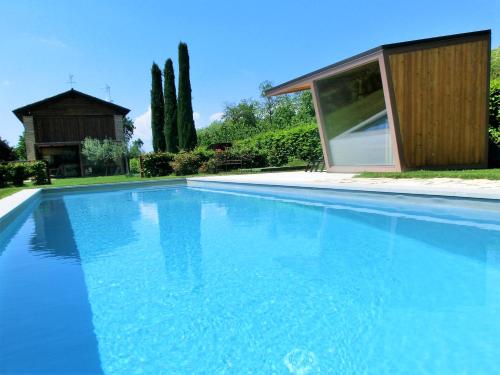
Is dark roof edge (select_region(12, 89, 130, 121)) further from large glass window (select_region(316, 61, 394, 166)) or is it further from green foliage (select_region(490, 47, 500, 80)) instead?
green foliage (select_region(490, 47, 500, 80))

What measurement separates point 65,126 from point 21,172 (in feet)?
35.9

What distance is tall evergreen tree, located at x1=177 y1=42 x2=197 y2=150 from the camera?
24.3m

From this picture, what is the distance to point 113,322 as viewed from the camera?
2881mm

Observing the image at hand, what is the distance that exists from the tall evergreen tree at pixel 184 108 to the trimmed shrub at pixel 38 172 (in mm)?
9599

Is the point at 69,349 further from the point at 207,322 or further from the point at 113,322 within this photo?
the point at 207,322

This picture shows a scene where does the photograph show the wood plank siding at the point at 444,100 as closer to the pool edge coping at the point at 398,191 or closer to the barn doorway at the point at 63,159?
the pool edge coping at the point at 398,191

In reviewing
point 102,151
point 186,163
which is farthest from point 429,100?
point 102,151

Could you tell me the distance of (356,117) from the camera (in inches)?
483

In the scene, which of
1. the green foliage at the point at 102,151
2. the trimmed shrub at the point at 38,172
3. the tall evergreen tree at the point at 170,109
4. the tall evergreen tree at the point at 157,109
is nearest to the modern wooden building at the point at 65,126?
the tall evergreen tree at the point at 157,109

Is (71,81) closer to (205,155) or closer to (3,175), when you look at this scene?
(3,175)

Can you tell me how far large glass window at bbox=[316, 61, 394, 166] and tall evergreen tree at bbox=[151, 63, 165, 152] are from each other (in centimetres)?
1745

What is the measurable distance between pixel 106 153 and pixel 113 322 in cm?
2198

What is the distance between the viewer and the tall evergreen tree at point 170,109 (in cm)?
2592

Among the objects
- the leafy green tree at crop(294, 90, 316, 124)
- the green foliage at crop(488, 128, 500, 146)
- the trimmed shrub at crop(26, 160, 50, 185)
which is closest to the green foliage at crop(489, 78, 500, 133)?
the green foliage at crop(488, 128, 500, 146)
